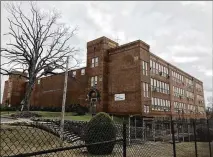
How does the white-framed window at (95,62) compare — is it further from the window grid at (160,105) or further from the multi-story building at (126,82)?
the window grid at (160,105)

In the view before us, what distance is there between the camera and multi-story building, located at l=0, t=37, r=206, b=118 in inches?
1394

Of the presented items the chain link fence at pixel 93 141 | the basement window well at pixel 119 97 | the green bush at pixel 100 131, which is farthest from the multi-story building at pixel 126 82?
the green bush at pixel 100 131

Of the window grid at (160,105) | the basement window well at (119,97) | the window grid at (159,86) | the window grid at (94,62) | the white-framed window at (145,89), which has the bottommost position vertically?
the window grid at (160,105)

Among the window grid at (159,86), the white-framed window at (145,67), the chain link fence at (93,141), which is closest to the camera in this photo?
the chain link fence at (93,141)

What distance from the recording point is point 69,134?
21.3 meters

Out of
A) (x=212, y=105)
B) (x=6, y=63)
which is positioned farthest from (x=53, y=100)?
(x=212, y=105)

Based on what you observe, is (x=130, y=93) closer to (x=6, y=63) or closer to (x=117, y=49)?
(x=117, y=49)

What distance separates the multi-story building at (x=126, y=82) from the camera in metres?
35.4

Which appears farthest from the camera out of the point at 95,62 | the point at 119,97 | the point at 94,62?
the point at 94,62

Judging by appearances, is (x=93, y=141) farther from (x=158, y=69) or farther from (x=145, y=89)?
(x=158, y=69)

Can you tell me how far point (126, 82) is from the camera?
1438 inches

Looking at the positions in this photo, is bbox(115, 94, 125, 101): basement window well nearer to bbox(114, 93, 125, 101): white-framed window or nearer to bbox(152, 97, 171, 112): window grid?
bbox(114, 93, 125, 101): white-framed window

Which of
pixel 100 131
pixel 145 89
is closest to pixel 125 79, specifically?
pixel 145 89

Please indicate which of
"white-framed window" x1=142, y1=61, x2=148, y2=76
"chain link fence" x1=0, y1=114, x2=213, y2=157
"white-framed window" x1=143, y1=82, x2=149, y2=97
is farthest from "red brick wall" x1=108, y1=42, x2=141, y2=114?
"chain link fence" x1=0, y1=114, x2=213, y2=157
